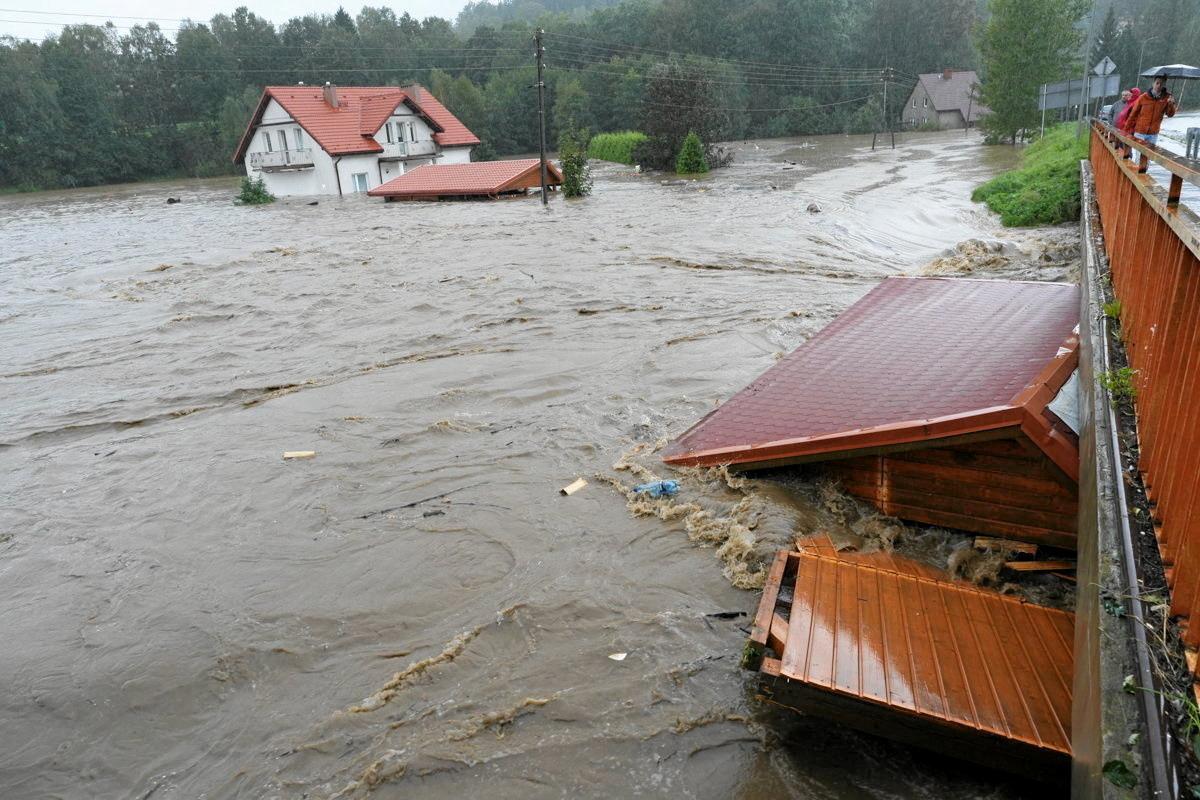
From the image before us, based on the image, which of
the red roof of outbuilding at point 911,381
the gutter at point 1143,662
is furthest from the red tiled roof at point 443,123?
the gutter at point 1143,662

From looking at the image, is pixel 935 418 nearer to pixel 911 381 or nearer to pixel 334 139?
pixel 911 381

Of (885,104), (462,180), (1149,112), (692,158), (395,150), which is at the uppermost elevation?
(885,104)

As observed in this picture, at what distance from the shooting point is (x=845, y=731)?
12.8 feet

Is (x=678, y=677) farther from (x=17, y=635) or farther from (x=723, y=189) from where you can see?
(x=723, y=189)

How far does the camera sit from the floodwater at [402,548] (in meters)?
4.01

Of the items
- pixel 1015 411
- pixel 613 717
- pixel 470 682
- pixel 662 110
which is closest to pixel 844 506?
pixel 1015 411

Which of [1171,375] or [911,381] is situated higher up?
[1171,375]

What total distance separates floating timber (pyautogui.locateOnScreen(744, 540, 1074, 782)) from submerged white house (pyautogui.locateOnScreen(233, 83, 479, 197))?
138 feet

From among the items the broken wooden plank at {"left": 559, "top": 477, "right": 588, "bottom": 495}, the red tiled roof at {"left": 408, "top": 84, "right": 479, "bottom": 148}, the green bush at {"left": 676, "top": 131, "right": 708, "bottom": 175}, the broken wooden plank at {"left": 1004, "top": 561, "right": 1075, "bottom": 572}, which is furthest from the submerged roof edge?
the red tiled roof at {"left": 408, "top": 84, "right": 479, "bottom": 148}

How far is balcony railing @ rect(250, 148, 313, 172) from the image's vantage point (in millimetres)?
42375

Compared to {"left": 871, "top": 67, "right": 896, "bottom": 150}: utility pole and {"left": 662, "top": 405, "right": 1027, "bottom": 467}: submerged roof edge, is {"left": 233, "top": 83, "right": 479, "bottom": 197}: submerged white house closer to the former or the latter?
{"left": 871, "top": 67, "right": 896, "bottom": 150}: utility pole

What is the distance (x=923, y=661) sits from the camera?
3830 mm

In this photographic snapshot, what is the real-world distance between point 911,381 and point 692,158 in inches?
1475

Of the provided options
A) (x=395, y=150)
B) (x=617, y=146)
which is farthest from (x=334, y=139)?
(x=617, y=146)
